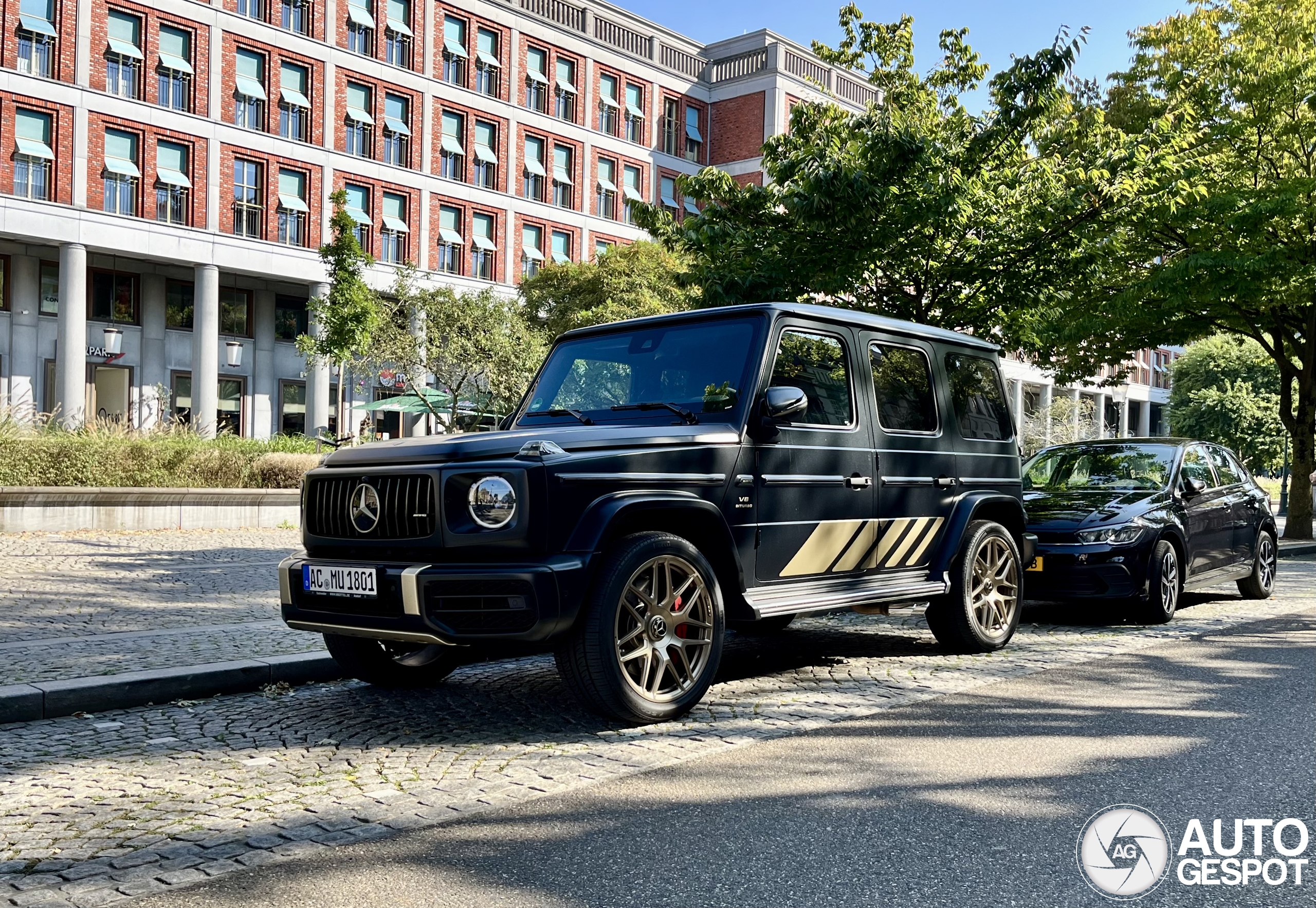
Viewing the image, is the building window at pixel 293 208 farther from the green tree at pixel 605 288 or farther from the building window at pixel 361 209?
the green tree at pixel 605 288

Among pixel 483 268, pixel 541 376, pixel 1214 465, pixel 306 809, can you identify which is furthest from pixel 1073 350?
pixel 483 268

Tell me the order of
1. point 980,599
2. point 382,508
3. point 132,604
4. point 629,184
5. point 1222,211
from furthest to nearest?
point 629,184
point 1222,211
point 132,604
point 980,599
point 382,508

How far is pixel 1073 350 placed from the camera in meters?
21.2

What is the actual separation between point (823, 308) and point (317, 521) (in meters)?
3.14

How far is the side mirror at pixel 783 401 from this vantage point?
595 cm

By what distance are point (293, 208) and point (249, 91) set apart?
4.02 meters

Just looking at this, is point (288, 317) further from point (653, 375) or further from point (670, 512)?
point (670, 512)

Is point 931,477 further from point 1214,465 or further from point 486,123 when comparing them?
point 486,123

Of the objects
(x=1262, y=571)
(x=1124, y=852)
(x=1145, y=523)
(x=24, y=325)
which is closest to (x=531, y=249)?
(x=24, y=325)

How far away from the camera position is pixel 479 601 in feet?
16.6

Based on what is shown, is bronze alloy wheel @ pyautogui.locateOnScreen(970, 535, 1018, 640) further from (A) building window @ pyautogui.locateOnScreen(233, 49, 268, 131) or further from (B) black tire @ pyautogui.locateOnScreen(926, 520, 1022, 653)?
(A) building window @ pyautogui.locateOnScreen(233, 49, 268, 131)

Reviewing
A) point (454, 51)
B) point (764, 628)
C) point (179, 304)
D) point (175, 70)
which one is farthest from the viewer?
point (454, 51)

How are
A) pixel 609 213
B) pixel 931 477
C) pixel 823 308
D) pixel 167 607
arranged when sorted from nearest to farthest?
1. pixel 823 308
2. pixel 931 477
3. pixel 167 607
4. pixel 609 213

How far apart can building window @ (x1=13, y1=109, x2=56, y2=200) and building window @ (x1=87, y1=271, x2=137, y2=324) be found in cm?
364
